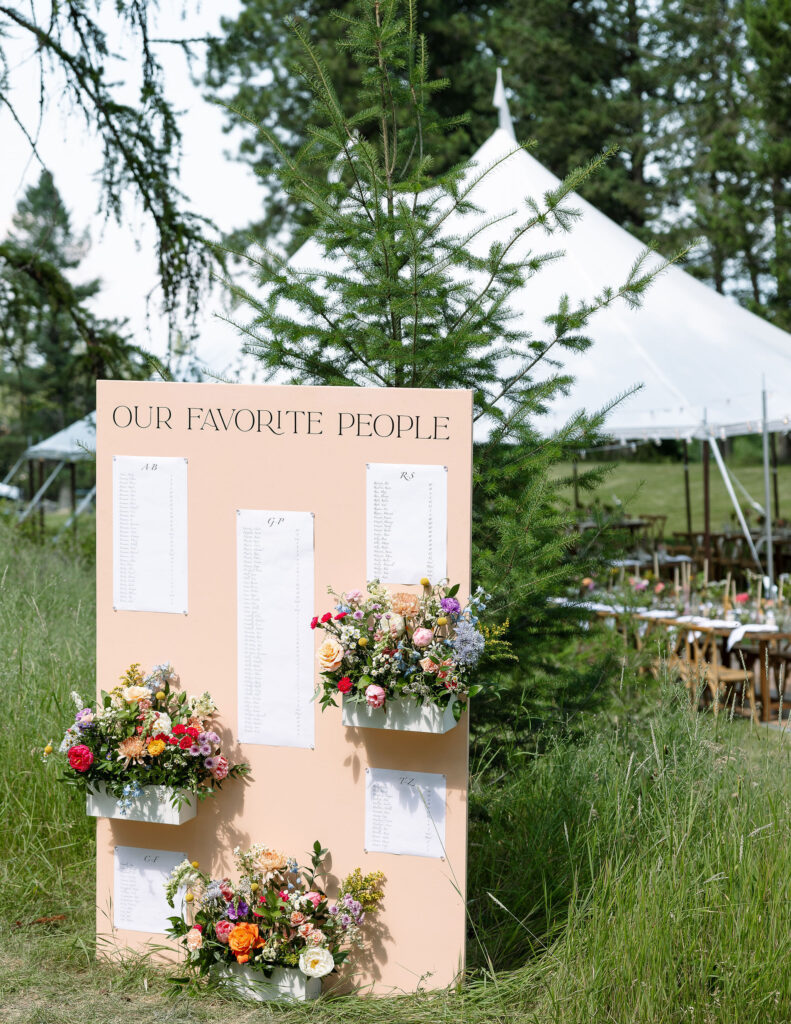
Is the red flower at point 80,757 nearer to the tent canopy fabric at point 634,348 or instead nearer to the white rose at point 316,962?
the white rose at point 316,962

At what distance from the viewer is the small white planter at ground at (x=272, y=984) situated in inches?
126

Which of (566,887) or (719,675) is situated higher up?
(719,675)

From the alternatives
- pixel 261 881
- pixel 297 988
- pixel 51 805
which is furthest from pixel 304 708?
pixel 51 805

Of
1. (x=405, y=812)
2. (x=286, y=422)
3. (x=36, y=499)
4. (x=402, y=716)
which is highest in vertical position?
(x=36, y=499)

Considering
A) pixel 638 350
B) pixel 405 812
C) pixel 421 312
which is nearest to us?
pixel 405 812

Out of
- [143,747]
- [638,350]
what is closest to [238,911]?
[143,747]

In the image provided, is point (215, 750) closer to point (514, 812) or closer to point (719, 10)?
point (514, 812)

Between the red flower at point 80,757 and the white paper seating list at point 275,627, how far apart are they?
0.49 metres

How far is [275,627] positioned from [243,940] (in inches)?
37.4

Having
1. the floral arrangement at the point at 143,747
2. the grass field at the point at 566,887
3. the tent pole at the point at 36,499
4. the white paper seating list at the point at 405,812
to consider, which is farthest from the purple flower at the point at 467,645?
the tent pole at the point at 36,499

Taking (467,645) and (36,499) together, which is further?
(36,499)

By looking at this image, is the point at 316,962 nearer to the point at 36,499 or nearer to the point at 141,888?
the point at 141,888

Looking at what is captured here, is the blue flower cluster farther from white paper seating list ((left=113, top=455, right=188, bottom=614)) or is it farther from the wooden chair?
the wooden chair

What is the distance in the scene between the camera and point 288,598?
11.2 ft
